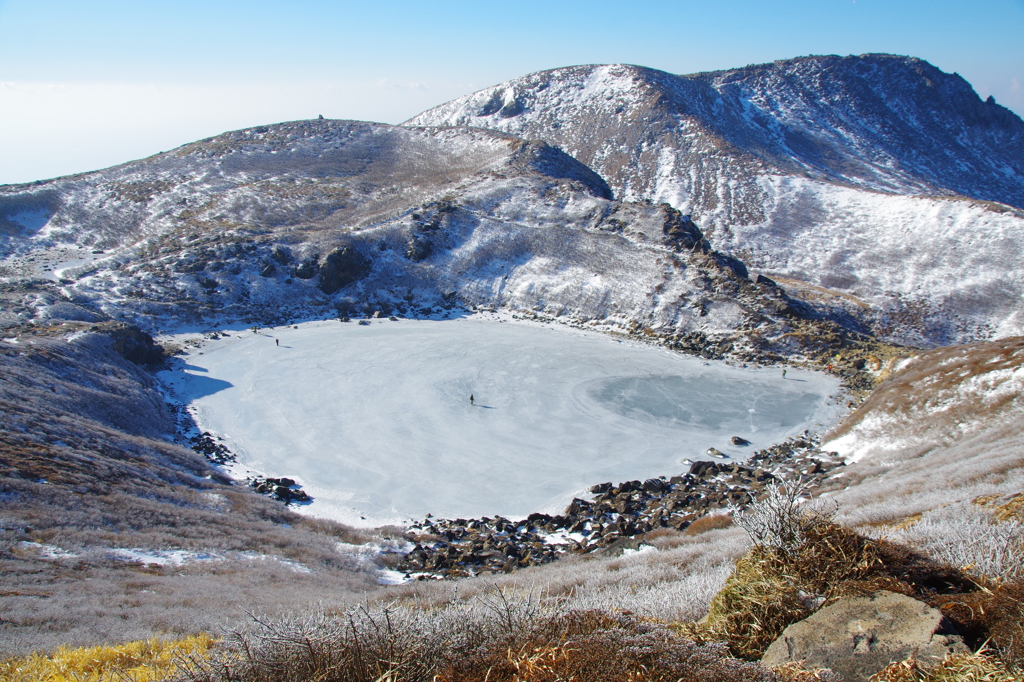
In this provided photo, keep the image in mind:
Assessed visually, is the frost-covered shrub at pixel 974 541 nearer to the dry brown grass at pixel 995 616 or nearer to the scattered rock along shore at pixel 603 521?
the dry brown grass at pixel 995 616

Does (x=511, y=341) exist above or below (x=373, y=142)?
below

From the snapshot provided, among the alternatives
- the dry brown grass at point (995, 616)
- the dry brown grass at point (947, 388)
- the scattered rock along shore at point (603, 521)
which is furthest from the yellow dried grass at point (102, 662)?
the dry brown grass at point (947, 388)

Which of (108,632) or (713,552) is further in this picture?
(713,552)

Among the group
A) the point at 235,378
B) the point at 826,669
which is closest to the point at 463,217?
the point at 235,378

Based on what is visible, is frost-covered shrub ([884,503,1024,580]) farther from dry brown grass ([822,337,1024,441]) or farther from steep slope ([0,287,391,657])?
dry brown grass ([822,337,1024,441])

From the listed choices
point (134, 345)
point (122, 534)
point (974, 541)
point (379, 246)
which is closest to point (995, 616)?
point (974, 541)

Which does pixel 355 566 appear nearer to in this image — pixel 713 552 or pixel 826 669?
pixel 713 552
